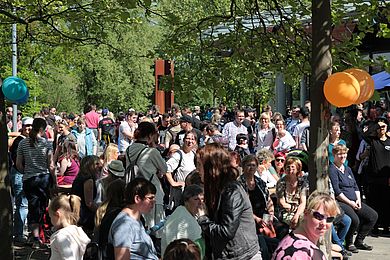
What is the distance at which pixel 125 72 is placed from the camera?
174 feet

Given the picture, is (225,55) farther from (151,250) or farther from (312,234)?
(312,234)

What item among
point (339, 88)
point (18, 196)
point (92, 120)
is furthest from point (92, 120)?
point (339, 88)

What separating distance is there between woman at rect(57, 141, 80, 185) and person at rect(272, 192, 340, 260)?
6782 millimetres

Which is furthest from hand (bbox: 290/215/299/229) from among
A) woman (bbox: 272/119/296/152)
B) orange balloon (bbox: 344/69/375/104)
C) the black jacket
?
woman (bbox: 272/119/296/152)

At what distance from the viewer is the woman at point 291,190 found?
8828 millimetres

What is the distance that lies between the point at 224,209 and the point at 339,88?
1578 mm

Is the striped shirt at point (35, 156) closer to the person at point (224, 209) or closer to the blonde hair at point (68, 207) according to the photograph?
the blonde hair at point (68, 207)

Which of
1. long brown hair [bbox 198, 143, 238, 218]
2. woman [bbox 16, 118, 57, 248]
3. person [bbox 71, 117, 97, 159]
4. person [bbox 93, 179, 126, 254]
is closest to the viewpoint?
long brown hair [bbox 198, 143, 238, 218]

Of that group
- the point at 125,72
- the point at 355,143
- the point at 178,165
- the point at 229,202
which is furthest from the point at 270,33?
the point at 125,72

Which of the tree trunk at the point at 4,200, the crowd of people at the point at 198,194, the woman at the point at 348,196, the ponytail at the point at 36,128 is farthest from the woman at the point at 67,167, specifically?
the woman at the point at 348,196

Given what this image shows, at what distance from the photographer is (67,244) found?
6.16 meters

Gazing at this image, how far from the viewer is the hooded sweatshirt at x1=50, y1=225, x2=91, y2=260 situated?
20.2 feet

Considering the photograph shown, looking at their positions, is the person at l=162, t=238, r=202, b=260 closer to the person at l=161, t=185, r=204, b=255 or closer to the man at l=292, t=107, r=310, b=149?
the person at l=161, t=185, r=204, b=255

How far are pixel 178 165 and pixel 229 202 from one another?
5414 mm
